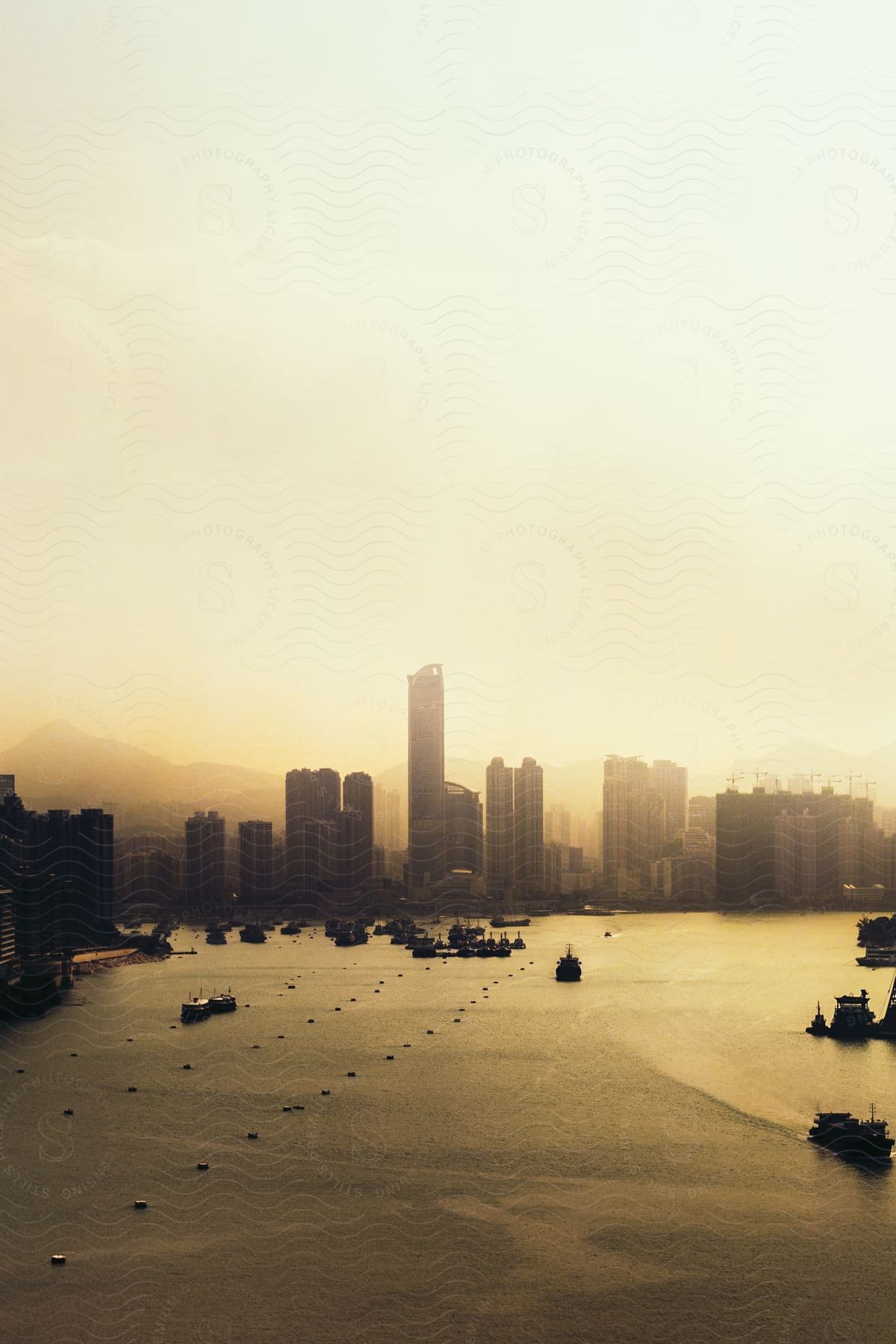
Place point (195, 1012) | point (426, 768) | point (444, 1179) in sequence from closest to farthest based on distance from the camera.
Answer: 1. point (444, 1179)
2. point (195, 1012)
3. point (426, 768)

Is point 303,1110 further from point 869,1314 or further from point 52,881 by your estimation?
point 52,881

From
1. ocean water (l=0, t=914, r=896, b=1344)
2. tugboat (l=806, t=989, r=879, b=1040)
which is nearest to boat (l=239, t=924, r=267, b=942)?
ocean water (l=0, t=914, r=896, b=1344)

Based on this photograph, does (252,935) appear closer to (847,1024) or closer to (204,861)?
(204,861)

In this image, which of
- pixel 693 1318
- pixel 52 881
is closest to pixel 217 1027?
pixel 52 881

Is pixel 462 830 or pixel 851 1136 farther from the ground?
pixel 462 830

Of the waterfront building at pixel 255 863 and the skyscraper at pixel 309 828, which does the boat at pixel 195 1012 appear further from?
the waterfront building at pixel 255 863

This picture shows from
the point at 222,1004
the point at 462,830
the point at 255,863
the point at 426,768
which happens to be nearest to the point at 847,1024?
the point at 222,1004

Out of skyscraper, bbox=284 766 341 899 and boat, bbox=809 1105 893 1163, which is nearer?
boat, bbox=809 1105 893 1163

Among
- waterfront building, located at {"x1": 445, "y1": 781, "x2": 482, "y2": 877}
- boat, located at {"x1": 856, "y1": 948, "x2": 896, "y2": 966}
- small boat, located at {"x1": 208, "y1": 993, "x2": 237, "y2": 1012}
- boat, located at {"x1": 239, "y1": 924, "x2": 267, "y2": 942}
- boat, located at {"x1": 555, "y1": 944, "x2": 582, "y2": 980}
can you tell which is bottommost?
boat, located at {"x1": 239, "y1": 924, "x2": 267, "y2": 942}

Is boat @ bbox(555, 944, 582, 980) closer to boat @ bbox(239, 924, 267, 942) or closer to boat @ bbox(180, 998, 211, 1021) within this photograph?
boat @ bbox(180, 998, 211, 1021)
